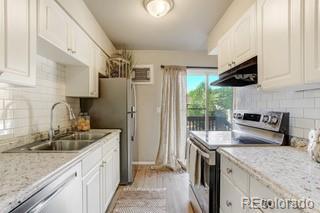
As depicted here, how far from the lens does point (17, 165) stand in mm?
1251

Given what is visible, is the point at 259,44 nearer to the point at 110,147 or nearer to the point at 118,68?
the point at 110,147

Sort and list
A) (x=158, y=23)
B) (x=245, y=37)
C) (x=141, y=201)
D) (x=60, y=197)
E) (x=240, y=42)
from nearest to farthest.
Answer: (x=60, y=197) < (x=245, y=37) < (x=240, y=42) < (x=141, y=201) < (x=158, y=23)

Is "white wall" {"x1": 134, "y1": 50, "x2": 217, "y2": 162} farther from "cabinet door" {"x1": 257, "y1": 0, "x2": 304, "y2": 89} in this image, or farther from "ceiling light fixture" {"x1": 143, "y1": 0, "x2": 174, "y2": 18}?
"cabinet door" {"x1": 257, "y1": 0, "x2": 304, "y2": 89}

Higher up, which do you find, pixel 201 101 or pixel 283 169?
pixel 201 101

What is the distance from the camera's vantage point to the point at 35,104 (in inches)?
83.6

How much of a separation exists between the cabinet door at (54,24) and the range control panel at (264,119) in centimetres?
198

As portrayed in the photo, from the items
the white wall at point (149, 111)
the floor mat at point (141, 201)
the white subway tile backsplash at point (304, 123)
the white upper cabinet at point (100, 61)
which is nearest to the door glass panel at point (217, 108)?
the white wall at point (149, 111)

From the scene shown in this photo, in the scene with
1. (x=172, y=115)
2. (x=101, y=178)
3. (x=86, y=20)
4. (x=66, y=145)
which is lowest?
(x=101, y=178)

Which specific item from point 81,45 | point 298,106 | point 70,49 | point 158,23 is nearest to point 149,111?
point 158,23

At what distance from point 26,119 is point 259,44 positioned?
210cm

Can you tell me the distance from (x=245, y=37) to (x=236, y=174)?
130cm

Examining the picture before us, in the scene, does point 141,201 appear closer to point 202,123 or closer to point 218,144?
point 218,144

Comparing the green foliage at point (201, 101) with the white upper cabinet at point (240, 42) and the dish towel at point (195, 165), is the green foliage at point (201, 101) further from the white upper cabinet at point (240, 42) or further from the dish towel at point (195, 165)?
the dish towel at point (195, 165)

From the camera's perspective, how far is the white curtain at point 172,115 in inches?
174
